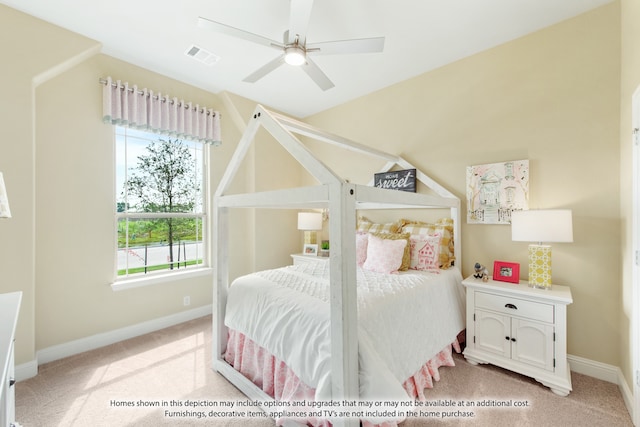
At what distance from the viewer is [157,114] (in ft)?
9.75

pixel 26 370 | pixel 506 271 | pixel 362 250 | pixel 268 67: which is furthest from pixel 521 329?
pixel 26 370

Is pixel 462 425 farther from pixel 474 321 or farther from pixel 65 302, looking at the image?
pixel 65 302

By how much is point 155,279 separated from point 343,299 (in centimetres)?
264

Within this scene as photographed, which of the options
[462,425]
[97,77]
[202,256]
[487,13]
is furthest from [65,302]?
[487,13]

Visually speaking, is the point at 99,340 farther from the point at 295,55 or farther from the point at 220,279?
the point at 295,55

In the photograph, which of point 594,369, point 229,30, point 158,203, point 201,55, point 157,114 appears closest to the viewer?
point 229,30

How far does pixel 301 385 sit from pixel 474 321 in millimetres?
1593

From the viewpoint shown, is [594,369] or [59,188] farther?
[59,188]

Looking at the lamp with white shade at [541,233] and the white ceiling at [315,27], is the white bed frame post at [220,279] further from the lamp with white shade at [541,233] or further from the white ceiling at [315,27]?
the lamp with white shade at [541,233]

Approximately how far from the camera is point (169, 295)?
3156 mm

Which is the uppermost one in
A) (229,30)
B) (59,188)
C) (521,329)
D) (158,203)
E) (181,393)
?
(229,30)

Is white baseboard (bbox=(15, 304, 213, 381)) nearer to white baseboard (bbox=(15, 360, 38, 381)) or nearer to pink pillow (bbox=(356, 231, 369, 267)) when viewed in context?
white baseboard (bbox=(15, 360, 38, 381))

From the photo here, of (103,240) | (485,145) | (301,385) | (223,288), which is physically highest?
(485,145)

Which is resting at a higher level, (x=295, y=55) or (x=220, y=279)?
(x=295, y=55)
